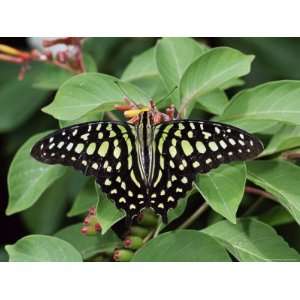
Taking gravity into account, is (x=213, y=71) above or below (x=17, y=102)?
above

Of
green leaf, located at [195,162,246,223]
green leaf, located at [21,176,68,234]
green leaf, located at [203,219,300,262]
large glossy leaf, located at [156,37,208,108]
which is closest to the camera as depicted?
green leaf, located at [195,162,246,223]

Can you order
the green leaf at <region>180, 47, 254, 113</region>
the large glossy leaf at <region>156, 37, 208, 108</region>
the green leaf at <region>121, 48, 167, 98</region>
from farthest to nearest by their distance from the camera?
the green leaf at <region>121, 48, 167, 98</region> < the large glossy leaf at <region>156, 37, 208, 108</region> < the green leaf at <region>180, 47, 254, 113</region>

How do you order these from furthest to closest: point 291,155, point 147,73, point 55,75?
point 55,75 → point 147,73 → point 291,155

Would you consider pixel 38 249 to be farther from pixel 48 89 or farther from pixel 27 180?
pixel 48 89

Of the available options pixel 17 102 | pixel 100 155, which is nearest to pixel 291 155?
pixel 100 155

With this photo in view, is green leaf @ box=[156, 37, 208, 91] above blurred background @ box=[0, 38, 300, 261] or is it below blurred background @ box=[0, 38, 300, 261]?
above

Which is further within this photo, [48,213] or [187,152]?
[48,213]

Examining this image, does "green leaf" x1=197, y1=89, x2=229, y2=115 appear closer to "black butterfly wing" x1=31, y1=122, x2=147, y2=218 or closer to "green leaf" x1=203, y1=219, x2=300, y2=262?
"black butterfly wing" x1=31, y1=122, x2=147, y2=218

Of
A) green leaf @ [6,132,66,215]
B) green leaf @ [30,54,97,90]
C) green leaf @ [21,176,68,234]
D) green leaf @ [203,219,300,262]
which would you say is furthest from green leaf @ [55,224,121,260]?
green leaf @ [21,176,68,234]
